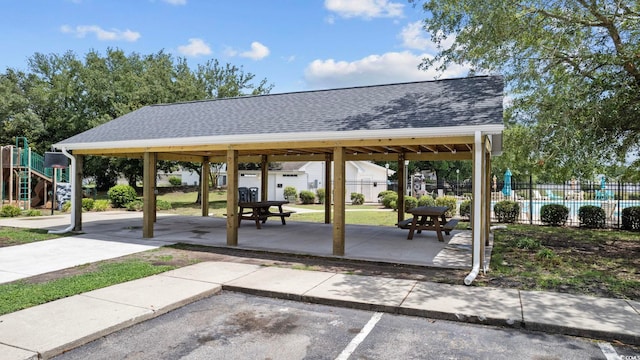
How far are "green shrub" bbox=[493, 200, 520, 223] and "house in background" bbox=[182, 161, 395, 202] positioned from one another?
13683 millimetres

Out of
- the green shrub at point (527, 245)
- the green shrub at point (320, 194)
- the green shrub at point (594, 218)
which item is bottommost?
the green shrub at point (527, 245)

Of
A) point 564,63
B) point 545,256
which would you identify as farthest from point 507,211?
point 545,256

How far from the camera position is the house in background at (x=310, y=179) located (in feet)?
91.8

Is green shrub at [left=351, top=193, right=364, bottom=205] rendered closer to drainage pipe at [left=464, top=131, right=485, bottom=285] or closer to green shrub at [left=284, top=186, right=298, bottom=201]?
green shrub at [left=284, top=186, right=298, bottom=201]

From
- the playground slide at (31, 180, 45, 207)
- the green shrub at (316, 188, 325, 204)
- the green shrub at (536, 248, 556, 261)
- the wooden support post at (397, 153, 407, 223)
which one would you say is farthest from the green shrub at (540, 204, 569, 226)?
the playground slide at (31, 180, 45, 207)

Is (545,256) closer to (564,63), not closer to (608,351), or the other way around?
(608,351)

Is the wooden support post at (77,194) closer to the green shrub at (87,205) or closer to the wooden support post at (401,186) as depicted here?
the green shrub at (87,205)

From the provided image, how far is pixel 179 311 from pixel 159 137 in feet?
18.7

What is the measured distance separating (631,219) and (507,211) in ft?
11.9

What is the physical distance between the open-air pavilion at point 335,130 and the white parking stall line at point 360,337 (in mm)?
2393

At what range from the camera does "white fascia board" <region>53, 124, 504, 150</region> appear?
6406 millimetres

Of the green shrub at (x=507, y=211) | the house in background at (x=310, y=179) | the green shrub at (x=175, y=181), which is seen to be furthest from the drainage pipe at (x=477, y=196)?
the green shrub at (x=175, y=181)

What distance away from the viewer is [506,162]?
1362 cm

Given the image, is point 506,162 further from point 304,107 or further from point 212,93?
point 212,93
